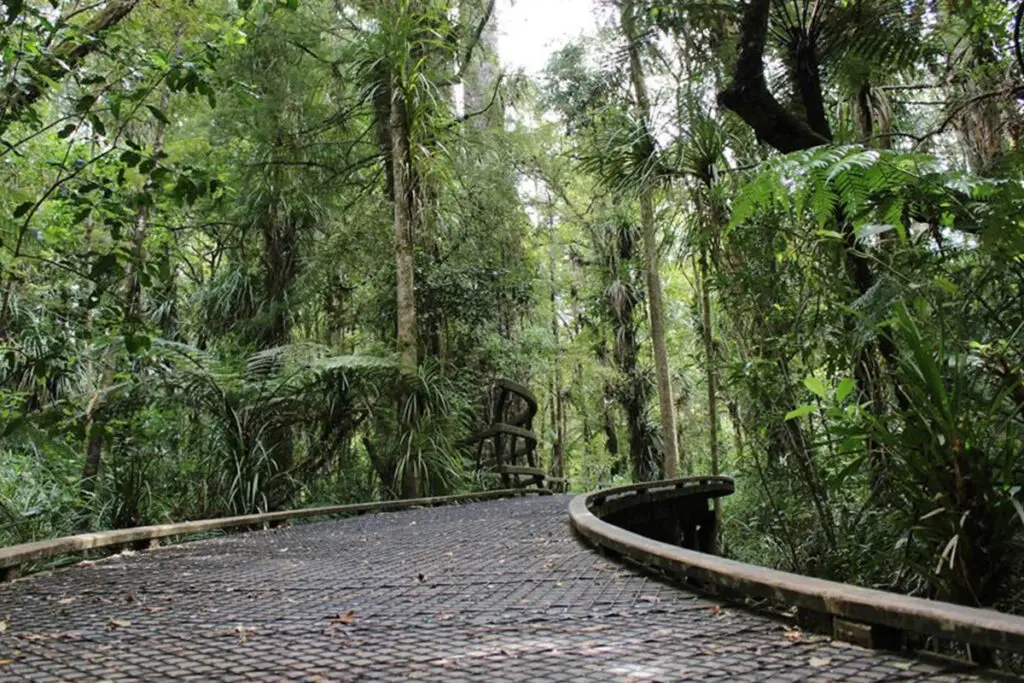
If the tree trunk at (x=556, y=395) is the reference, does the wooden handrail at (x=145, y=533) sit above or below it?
below

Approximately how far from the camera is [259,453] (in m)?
6.86

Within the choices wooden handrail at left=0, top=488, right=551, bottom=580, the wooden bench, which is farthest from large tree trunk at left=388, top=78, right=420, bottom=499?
the wooden bench

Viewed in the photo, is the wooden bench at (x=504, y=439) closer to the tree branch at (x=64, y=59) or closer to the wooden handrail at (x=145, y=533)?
the wooden handrail at (x=145, y=533)

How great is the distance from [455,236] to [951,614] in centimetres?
827

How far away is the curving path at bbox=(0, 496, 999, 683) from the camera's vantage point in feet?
5.99

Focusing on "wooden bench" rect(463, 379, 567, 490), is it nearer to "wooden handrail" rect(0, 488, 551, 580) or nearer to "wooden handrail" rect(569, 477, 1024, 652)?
"wooden handrail" rect(0, 488, 551, 580)

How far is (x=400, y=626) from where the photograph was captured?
2346 millimetres

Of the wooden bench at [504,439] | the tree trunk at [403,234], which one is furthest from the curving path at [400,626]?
the wooden bench at [504,439]

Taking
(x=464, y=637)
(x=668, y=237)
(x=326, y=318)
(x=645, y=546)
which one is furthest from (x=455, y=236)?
(x=464, y=637)

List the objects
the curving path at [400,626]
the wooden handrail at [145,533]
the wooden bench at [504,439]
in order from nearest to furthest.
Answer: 1. the curving path at [400,626]
2. the wooden handrail at [145,533]
3. the wooden bench at [504,439]

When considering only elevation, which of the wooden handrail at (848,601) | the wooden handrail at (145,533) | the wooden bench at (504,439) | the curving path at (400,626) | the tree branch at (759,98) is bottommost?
the curving path at (400,626)

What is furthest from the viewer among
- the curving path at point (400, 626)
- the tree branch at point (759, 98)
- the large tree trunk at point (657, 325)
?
the large tree trunk at point (657, 325)

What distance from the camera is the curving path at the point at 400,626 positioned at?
1.83 meters

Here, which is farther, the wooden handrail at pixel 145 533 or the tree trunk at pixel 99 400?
the tree trunk at pixel 99 400
